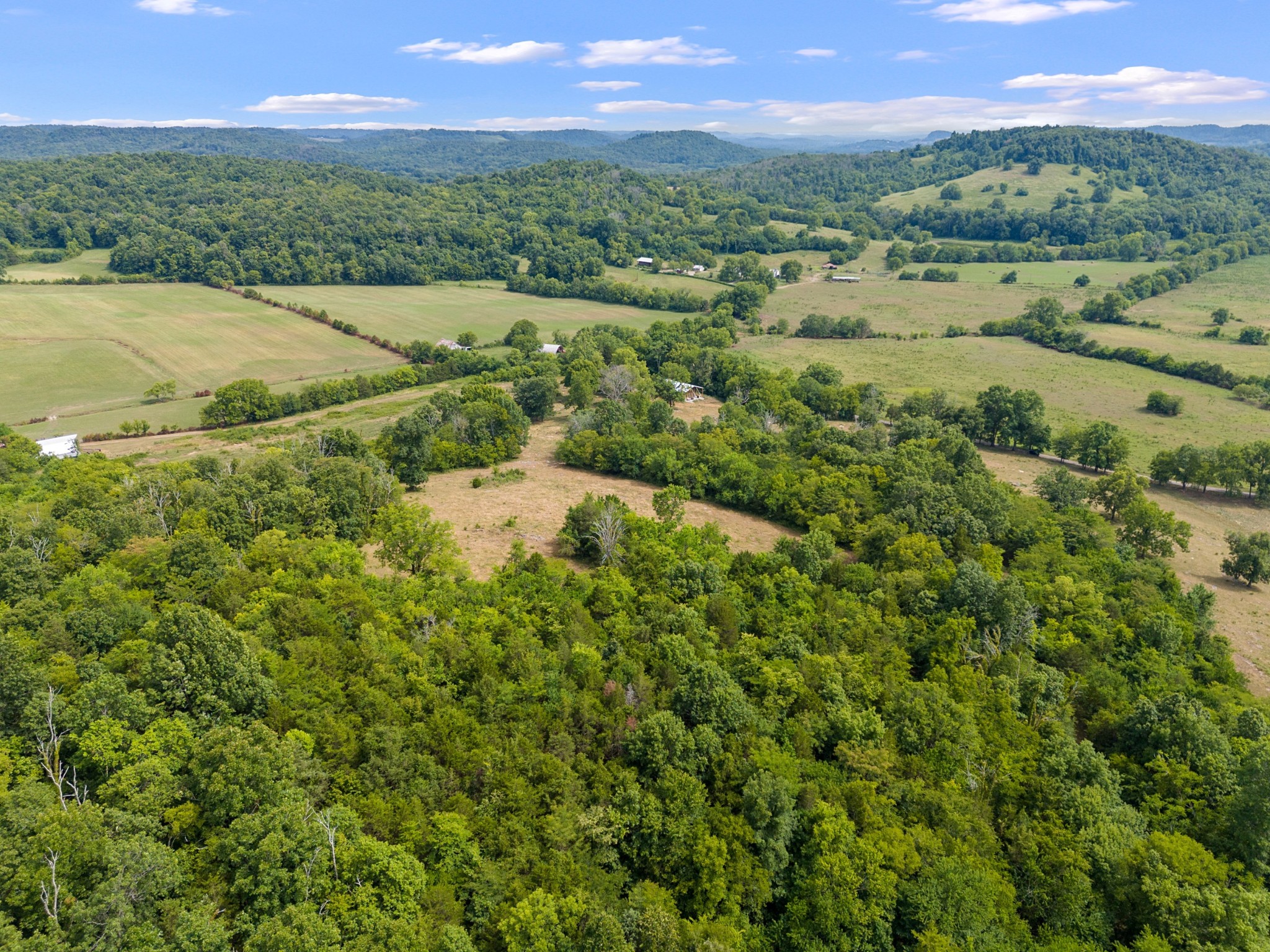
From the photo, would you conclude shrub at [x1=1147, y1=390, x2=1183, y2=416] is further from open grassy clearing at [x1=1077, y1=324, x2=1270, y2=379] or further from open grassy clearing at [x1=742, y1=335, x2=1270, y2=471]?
open grassy clearing at [x1=1077, y1=324, x2=1270, y2=379]

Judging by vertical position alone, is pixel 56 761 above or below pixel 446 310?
below

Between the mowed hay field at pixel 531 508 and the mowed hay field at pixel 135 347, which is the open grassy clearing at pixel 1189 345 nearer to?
the mowed hay field at pixel 531 508

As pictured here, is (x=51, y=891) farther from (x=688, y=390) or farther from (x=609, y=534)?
(x=688, y=390)

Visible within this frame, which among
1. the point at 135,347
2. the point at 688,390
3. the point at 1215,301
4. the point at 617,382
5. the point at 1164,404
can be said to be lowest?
the point at 1164,404

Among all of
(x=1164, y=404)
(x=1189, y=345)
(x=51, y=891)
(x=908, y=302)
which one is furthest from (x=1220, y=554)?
(x=908, y=302)

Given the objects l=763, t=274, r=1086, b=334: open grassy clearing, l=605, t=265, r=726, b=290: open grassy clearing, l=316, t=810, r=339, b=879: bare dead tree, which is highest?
l=605, t=265, r=726, b=290: open grassy clearing

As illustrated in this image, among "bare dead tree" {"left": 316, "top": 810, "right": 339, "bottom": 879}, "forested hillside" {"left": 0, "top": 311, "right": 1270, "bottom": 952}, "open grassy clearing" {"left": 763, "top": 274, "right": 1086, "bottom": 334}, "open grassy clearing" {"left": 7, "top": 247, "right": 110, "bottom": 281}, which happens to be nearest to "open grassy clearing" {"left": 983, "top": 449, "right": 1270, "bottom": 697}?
"forested hillside" {"left": 0, "top": 311, "right": 1270, "bottom": 952}

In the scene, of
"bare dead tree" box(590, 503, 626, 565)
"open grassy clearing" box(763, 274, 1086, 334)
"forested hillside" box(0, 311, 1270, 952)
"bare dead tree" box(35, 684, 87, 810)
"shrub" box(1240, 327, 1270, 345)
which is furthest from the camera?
"open grassy clearing" box(763, 274, 1086, 334)

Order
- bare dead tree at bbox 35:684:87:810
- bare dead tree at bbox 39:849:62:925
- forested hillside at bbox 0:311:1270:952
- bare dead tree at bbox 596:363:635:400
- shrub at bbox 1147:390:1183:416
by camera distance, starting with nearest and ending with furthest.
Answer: bare dead tree at bbox 39:849:62:925, forested hillside at bbox 0:311:1270:952, bare dead tree at bbox 35:684:87:810, shrub at bbox 1147:390:1183:416, bare dead tree at bbox 596:363:635:400
